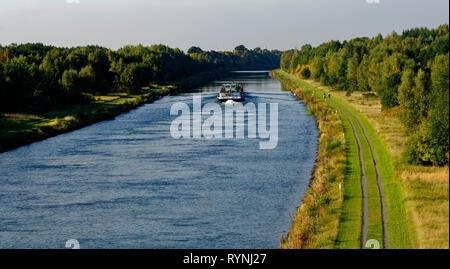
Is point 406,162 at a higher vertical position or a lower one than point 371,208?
higher

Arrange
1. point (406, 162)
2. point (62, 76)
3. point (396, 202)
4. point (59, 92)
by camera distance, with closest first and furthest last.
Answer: point (396, 202)
point (406, 162)
point (59, 92)
point (62, 76)

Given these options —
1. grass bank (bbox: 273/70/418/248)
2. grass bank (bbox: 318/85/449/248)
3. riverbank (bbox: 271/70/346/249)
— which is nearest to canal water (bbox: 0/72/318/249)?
riverbank (bbox: 271/70/346/249)

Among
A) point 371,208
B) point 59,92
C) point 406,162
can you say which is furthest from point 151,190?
point 59,92

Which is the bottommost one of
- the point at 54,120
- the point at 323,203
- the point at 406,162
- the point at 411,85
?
the point at 323,203

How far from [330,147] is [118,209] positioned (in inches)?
799

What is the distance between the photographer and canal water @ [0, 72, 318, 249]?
2652 centimetres

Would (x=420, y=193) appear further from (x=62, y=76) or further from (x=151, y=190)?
(x=62, y=76)

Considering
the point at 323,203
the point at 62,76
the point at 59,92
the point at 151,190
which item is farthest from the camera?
the point at 62,76

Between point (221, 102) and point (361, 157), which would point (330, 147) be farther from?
point (221, 102)

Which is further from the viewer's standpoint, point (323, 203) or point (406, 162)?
point (406, 162)

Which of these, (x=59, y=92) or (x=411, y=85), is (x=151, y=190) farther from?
(x=59, y=92)

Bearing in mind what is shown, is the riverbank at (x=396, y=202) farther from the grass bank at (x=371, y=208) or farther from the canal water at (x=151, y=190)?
the canal water at (x=151, y=190)

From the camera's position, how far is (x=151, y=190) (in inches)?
1366
